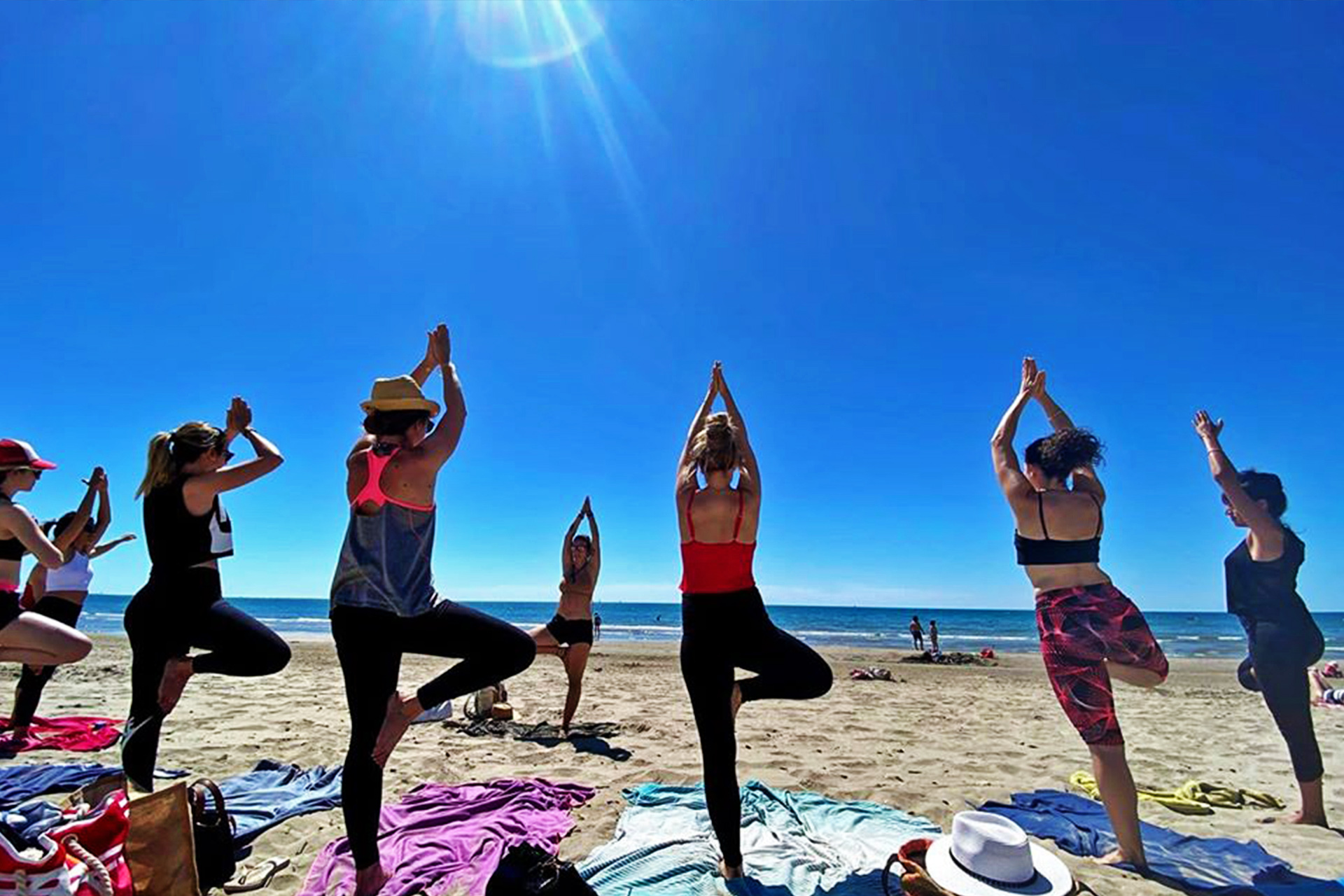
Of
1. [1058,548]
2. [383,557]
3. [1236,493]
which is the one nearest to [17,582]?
[383,557]

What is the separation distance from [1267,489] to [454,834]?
5.81 meters

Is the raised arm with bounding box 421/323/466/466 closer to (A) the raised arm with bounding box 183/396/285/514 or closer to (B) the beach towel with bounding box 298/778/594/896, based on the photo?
(A) the raised arm with bounding box 183/396/285/514

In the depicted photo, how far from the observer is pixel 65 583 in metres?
6.84

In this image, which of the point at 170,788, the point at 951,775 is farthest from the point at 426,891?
the point at 951,775

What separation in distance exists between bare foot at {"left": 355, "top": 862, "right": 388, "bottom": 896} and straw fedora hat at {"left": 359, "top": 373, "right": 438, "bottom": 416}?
83.0 inches

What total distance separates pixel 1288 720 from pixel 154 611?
7059mm

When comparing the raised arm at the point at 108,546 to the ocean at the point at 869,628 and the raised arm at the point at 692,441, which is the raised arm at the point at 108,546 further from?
the ocean at the point at 869,628

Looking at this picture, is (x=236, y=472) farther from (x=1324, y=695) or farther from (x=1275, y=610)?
(x=1324, y=695)

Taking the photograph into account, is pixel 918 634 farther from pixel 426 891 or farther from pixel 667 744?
pixel 426 891

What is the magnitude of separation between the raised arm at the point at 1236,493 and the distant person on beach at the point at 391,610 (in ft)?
15.2

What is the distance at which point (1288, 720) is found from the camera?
4.51 meters

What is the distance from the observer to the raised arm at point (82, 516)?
16.4 ft

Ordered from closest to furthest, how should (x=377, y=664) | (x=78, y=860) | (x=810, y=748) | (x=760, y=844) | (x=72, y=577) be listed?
(x=78, y=860) → (x=377, y=664) → (x=760, y=844) → (x=810, y=748) → (x=72, y=577)

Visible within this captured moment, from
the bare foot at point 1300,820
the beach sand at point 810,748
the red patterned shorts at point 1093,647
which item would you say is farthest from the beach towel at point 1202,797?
the red patterned shorts at point 1093,647
